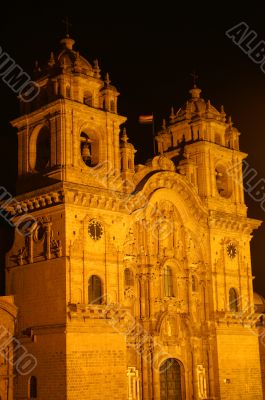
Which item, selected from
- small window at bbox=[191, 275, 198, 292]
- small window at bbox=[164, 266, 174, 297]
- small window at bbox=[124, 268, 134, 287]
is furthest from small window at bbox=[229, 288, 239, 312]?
small window at bbox=[124, 268, 134, 287]

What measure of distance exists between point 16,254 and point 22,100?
8232 millimetres

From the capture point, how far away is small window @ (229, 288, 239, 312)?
42719 mm

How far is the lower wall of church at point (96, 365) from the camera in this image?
32.6 meters

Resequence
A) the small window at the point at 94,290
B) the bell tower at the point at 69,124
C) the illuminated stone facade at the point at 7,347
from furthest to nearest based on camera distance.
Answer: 1. the bell tower at the point at 69,124
2. the small window at the point at 94,290
3. the illuminated stone facade at the point at 7,347

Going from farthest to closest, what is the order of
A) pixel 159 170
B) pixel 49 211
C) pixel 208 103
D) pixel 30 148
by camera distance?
pixel 208 103 → pixel 159 170 → pixel 30 148 → pixel 49 211

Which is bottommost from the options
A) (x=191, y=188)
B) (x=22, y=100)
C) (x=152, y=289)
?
(x=152, y=289)

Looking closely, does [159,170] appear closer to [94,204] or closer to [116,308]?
[94,204]

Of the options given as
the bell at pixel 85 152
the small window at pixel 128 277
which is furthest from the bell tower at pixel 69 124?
the small window at pixel 128 277

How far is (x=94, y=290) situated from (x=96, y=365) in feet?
11.8

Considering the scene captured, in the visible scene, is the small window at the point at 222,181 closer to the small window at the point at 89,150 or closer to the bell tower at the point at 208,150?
the bell tower at the point at 208,150

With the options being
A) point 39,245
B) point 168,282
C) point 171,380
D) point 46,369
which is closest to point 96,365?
point 46,369

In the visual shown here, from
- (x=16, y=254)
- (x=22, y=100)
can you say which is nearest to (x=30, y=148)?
(x=22, y=100)

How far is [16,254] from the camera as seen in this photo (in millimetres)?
36031

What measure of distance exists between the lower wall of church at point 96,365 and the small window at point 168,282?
16.7 feet
